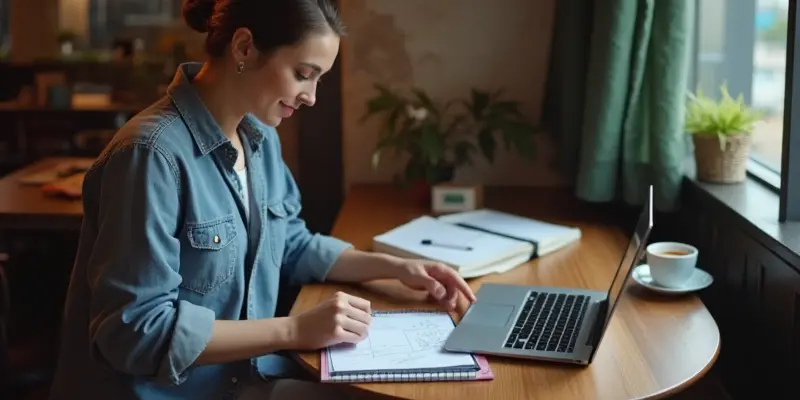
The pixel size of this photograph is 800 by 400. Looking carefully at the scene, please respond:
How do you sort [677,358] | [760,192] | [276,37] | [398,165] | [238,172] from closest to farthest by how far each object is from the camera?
[677,358], [276,37], [238,172], [760,192], [398,165]

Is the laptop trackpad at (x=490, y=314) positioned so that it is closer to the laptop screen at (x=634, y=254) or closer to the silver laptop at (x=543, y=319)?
the silver laptop at (x=543, y=319)

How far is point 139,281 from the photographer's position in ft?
4.33

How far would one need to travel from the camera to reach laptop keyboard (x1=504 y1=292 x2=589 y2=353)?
139 cm

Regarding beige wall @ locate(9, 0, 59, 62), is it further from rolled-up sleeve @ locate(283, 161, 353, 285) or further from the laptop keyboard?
the laptop keyboard

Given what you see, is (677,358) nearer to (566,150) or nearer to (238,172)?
(238,172)

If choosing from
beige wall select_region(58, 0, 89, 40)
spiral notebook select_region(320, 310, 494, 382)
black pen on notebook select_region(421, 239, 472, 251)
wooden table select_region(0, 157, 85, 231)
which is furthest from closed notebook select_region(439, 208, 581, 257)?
beige wall select_region(58, 0, 89, 40)

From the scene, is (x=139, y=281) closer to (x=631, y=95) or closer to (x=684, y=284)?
(x=684, y=284)

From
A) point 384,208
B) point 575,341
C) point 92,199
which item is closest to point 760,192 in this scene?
point 575,341

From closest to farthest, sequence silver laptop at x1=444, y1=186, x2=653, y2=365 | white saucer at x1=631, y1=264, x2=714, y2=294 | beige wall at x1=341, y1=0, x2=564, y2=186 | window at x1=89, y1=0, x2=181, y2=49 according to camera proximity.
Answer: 1. silver laptop at x1=444, y1=186, x2=653, y2=365
2. white saucer at x1=631, y1=264, x2=714, y2=294
3. beige wall at x1=341, y1=0, x2=564, y2=186
4. window at x1=89, y1=0, x2=181, y2=49

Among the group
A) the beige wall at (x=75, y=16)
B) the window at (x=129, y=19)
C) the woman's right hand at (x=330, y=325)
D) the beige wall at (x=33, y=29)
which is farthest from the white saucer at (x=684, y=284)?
the beige wall at (x=33, y=29)

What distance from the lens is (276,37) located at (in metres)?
1.47

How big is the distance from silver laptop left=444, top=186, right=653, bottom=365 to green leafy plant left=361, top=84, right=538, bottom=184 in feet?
2.31

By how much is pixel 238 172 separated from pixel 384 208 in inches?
28.7

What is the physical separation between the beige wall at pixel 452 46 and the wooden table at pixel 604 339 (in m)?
0.46
